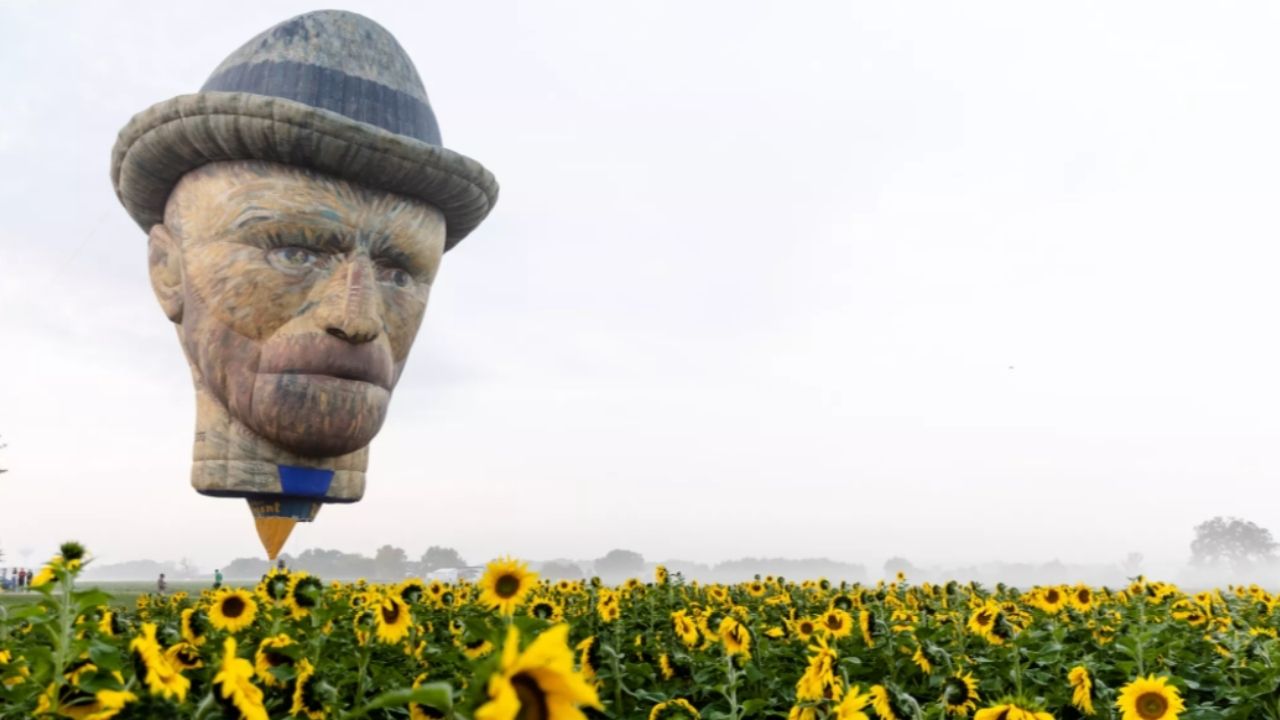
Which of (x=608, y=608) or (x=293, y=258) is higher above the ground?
(x=293, y=258)

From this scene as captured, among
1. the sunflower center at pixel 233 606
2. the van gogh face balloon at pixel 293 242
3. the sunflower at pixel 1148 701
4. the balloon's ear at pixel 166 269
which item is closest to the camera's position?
the sunflower at pixel 1148 701

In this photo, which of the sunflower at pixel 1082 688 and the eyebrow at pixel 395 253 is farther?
the eyebrow at pixel 395 253

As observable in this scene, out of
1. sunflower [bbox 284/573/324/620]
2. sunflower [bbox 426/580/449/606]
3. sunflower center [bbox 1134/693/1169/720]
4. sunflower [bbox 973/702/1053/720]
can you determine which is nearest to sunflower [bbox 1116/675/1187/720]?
sunflower center [bbox 1134/693/1169/720]

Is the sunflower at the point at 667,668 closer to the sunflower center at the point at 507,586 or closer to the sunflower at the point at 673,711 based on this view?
the sunflower at the point at 673,711

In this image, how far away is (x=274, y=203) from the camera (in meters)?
12.3

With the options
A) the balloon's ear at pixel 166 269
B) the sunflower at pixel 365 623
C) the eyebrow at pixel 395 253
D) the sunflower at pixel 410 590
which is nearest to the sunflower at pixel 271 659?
the sunflower at pixel 365 623

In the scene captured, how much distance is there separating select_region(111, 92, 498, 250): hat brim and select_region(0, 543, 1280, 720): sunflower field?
6.95m

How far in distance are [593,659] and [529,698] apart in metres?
2.83

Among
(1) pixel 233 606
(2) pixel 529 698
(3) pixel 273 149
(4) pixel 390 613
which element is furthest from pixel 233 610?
(3) pixel 273 149

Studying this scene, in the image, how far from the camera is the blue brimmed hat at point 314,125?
474 inches

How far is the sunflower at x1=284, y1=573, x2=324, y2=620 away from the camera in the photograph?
166 inches

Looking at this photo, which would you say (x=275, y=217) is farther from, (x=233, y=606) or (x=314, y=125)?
(x=233, y=606)

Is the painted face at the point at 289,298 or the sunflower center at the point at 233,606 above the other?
the painted face at the point at 289,298

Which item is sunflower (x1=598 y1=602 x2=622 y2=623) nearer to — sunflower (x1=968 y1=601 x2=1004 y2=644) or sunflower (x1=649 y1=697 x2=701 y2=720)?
sunflower (x1=649 y1=697 x2=701 y2=720)
